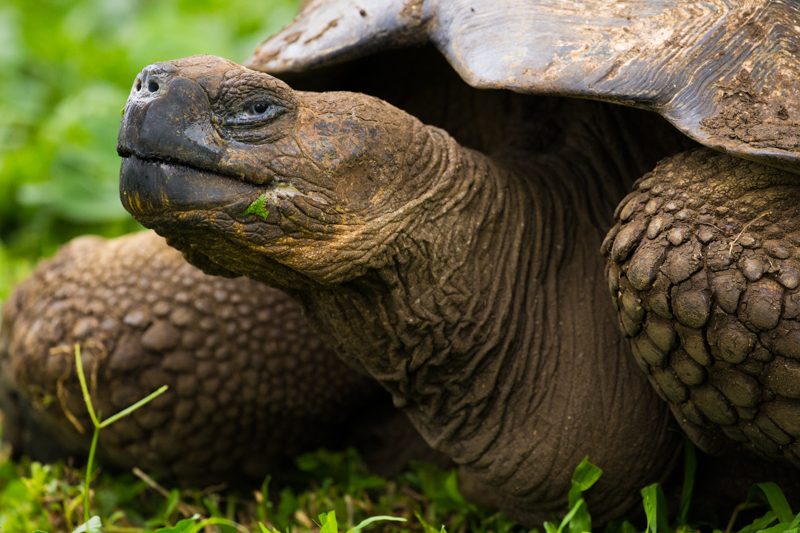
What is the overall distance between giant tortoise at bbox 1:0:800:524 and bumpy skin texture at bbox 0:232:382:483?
1.65 feet

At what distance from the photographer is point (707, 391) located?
1.95 m

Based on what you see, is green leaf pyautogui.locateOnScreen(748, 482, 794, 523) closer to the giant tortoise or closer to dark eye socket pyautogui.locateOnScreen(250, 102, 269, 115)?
the giant tortoise

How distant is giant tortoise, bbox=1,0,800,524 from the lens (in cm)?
186

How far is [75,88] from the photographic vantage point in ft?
18.7

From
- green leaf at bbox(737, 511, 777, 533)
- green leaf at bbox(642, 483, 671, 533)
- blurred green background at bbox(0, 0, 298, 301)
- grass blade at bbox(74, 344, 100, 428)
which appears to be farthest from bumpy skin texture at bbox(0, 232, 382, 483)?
blurred green background at bbox(0, 0, 298, 301)

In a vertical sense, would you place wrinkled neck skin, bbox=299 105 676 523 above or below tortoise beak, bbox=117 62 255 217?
below

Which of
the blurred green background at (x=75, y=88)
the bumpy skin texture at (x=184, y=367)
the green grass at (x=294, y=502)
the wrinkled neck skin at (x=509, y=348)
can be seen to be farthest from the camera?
the blurred green background at (x=75, y=88)

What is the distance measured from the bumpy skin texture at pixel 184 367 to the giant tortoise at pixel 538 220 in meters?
0.50

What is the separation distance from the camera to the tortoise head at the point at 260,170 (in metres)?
1.85

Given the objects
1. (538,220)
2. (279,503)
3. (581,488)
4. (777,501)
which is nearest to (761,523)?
(777,501)

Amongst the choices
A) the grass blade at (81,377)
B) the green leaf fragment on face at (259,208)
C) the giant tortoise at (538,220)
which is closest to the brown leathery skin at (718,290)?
the giant tortoise at (538,220)

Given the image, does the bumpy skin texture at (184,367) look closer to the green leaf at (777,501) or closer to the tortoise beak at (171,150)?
the tortoise beak at (171,150)

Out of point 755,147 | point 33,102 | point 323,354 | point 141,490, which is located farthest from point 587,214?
point 33,102

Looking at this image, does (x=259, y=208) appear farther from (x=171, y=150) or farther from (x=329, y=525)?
(x=329, y=525)
